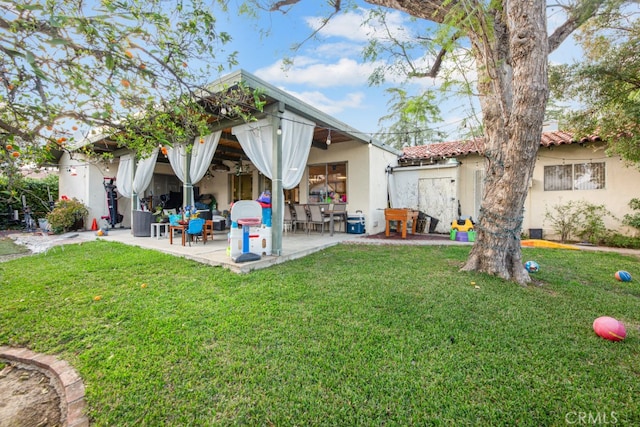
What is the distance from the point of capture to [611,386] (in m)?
1.50

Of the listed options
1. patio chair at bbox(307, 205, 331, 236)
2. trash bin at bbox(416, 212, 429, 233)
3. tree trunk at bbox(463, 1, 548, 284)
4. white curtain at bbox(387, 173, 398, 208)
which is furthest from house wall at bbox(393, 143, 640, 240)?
tree trunk at bbox(463, 1, 548, 284)

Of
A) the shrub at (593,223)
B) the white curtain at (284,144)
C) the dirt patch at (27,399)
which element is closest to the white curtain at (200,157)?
the white curtain at (284,144)

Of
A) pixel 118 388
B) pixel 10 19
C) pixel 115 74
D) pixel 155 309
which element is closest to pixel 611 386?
pixel 118 388

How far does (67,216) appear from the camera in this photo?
7.82 meters

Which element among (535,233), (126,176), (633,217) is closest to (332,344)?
(535,233)

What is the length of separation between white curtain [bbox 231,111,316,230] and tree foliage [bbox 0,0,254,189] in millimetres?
2093

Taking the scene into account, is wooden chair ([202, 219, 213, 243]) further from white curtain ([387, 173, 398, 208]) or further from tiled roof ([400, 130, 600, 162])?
tiled roof ([400, 130, 600, 162])

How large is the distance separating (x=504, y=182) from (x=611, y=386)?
8.18ft

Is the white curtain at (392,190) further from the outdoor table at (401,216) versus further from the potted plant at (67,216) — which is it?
the potted plant at (67,216)

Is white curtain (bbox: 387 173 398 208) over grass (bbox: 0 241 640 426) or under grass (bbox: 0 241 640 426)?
over

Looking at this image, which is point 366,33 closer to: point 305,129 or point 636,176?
point 305,129

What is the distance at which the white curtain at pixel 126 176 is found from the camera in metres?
7.50

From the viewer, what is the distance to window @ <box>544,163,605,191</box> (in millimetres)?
6461

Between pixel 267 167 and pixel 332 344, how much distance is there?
3.44 meters
